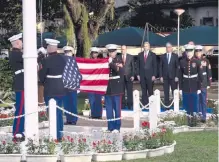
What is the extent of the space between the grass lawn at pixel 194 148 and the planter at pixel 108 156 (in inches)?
13.8

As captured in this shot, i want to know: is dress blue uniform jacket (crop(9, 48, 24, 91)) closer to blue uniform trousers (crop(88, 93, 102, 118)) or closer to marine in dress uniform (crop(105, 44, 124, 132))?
marine in dress uniform (crop(105, 44, 124, 132))

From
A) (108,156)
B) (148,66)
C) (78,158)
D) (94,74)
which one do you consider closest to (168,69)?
(148,66)

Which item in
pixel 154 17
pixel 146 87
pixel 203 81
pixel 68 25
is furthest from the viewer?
pixel 154 17

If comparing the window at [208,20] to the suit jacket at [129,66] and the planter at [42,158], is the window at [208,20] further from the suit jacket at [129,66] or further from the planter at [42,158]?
the planter at [42,158]

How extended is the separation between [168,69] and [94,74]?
108 inches

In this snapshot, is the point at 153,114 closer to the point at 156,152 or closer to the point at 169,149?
the point at 169,149

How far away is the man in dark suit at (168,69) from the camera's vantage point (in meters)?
19.6

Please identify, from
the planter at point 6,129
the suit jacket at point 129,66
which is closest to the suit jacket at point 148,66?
the suit jacket at point 129,66

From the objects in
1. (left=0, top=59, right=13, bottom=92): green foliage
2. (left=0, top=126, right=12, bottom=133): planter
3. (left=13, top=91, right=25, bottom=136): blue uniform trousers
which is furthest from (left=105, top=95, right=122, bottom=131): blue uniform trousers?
(left=0, top=59, right=13, bottom=92): green foliage

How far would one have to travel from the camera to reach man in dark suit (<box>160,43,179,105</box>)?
19.6 m

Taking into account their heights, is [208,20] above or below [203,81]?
above

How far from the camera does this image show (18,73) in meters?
12.9

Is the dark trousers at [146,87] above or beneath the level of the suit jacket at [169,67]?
beneath

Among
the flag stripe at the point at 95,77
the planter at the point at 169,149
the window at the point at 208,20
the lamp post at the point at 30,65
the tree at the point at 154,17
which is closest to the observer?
the lamp post at the point at 30,65
